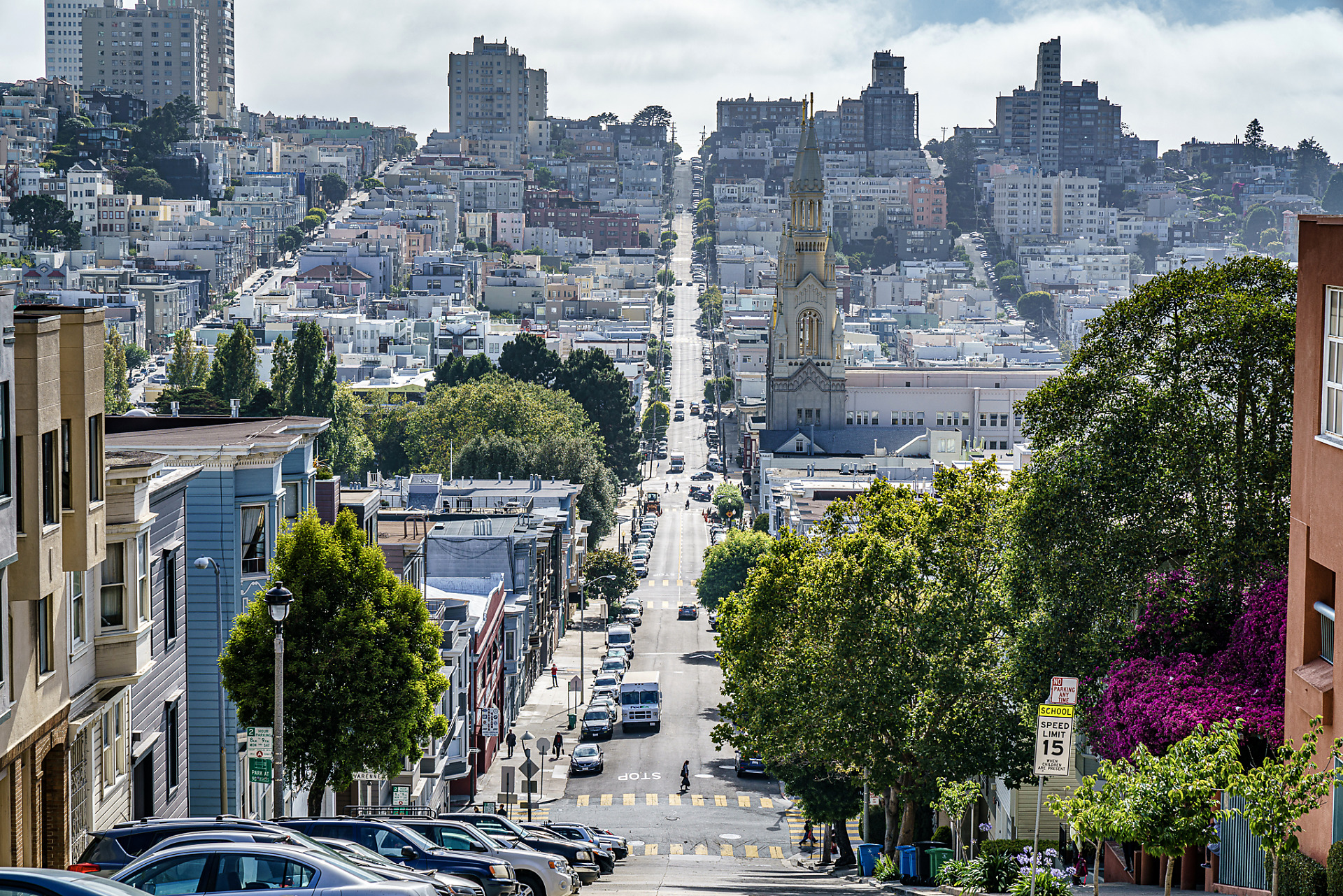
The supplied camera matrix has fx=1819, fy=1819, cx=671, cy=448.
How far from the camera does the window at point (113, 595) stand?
29000 millimetres

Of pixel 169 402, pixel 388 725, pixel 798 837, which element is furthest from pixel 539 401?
pixel 388 725

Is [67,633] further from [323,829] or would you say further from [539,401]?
[539,401]

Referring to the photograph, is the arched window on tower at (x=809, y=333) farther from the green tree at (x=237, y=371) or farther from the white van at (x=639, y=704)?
the white van at (x=639, y=704)

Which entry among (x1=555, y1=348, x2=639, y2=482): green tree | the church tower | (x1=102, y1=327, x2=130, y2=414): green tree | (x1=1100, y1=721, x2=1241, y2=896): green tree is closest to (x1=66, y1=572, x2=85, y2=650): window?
(x1=1100, y1=721, x2=1241, y2=896): green tree

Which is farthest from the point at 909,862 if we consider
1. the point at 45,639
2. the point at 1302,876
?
the point at 45,639

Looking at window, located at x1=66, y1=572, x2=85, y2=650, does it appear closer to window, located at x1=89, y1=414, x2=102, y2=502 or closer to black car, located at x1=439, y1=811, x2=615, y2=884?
window, located at x1=89, y1=414, x2=102, y2=502

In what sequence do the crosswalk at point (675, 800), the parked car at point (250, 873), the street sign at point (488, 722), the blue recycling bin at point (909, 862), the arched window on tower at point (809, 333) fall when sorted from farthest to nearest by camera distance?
the arched window on tower at point (809, 333), the street sign at point (488, 722), the crosswalk at point (675, 800), the blue recycling bin at point (909, 862), the parked car at point (250, 873)

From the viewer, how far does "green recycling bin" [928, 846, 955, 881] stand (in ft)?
124

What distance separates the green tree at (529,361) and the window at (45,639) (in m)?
130

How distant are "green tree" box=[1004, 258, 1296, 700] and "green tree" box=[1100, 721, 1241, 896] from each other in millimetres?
13366

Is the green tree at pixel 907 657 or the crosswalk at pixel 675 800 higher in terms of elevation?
the green tree at pixel 907 657

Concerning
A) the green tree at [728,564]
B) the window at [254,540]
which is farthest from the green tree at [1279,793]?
the green tree at [728,564]

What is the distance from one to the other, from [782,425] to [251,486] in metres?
132

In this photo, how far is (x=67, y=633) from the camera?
2648cm
